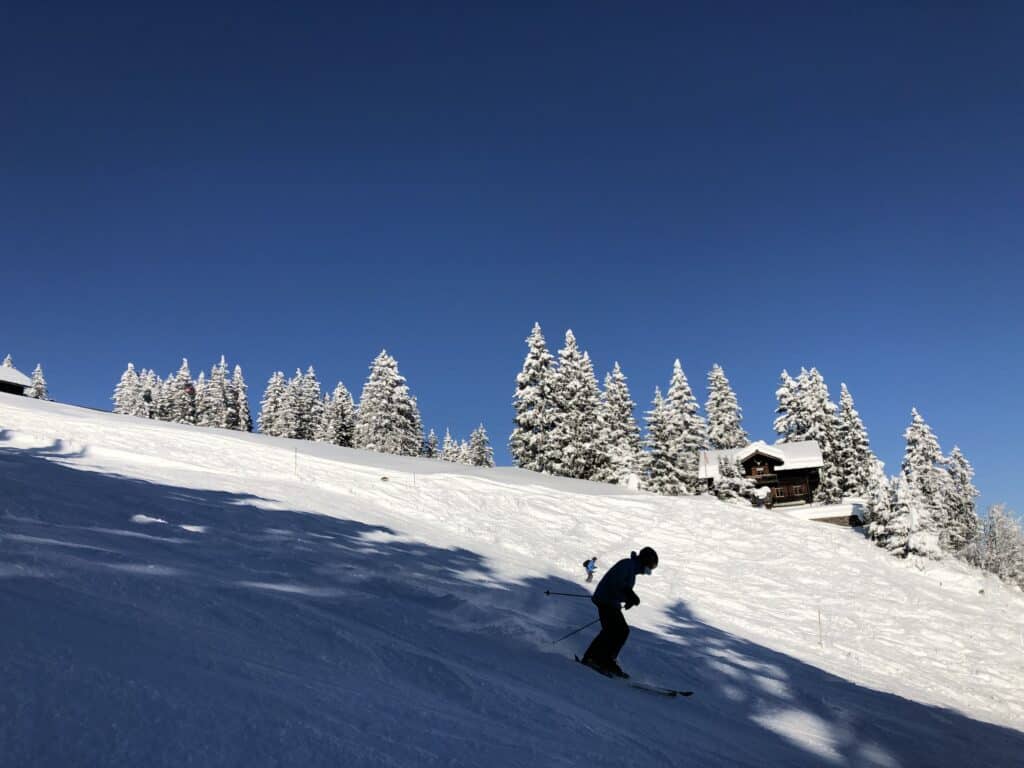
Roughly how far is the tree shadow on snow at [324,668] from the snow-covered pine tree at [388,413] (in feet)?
161

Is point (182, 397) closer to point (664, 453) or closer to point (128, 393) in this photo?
point (128, 393)

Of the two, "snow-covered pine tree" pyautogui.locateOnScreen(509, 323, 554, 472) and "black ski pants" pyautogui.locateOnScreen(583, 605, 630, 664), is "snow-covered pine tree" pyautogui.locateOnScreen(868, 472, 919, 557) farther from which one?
"black ski pants" pyautogui.locateOnScreen(583, 605, 630, 664)

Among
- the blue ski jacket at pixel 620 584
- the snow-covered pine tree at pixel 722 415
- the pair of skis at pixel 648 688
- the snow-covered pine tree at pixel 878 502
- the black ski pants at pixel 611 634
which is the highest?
the snow-covered pine tree at pixel 722 415

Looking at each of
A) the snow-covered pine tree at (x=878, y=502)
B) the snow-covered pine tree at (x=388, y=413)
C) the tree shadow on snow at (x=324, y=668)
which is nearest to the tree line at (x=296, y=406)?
the snow-covered pine tree at (x=388, y=413)

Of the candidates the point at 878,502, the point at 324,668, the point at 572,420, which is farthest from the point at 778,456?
the point at 324,668

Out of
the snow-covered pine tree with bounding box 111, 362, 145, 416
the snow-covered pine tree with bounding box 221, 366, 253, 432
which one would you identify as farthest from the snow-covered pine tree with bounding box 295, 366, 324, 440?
the snow-covered pine tree with bounding box 111, 362, 145, 416

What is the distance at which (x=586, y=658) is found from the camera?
783cm

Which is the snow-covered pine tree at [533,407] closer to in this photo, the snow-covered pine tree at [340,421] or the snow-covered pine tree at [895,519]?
the snow-covered pine tree at [895,519]

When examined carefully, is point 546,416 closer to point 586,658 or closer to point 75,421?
point 75,421

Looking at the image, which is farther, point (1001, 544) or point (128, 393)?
point (128, 393)

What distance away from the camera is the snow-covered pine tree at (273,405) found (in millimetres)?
76106

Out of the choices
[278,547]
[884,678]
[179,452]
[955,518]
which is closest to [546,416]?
[179,452]

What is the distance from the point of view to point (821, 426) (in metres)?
64.9

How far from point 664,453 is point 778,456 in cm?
1105
